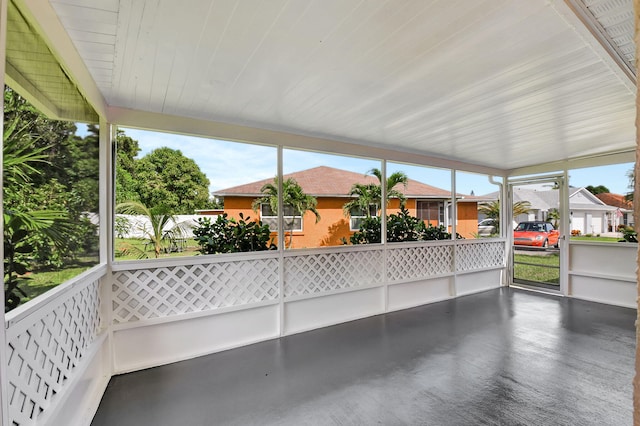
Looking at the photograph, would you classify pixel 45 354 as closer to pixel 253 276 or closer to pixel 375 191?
pixel 253 276

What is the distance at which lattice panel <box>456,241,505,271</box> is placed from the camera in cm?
600

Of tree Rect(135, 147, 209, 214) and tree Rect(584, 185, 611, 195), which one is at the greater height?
tree Rect(135, 147, 209, 214)

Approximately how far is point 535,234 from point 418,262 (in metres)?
3.30

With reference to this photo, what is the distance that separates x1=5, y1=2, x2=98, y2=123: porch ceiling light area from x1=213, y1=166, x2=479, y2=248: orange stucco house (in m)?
5.89

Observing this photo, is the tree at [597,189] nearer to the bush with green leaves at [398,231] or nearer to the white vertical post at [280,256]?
the bush with green leaves at [398,231]

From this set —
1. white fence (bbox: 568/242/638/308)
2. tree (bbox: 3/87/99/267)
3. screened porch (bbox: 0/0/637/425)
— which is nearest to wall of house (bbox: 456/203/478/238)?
white fence (bbox: 568/242/638/308)

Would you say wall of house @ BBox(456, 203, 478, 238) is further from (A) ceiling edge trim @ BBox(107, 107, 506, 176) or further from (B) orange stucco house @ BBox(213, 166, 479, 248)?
(A) ceiling edge trim @ BBox(107, 107, 506, 176)

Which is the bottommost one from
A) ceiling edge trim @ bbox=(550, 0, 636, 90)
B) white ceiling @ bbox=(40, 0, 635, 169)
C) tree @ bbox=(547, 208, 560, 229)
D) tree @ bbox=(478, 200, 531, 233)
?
tree @ bbox=(547, 208, 560, 229)

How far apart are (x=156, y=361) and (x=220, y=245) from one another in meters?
1.43

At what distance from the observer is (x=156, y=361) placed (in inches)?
120

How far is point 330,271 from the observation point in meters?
4.32

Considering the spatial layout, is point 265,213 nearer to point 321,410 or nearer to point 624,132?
point 321,410

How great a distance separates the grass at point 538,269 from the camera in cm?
614

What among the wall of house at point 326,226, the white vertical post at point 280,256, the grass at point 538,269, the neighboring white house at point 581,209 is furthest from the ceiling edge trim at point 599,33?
the wall of house at point 326,226
